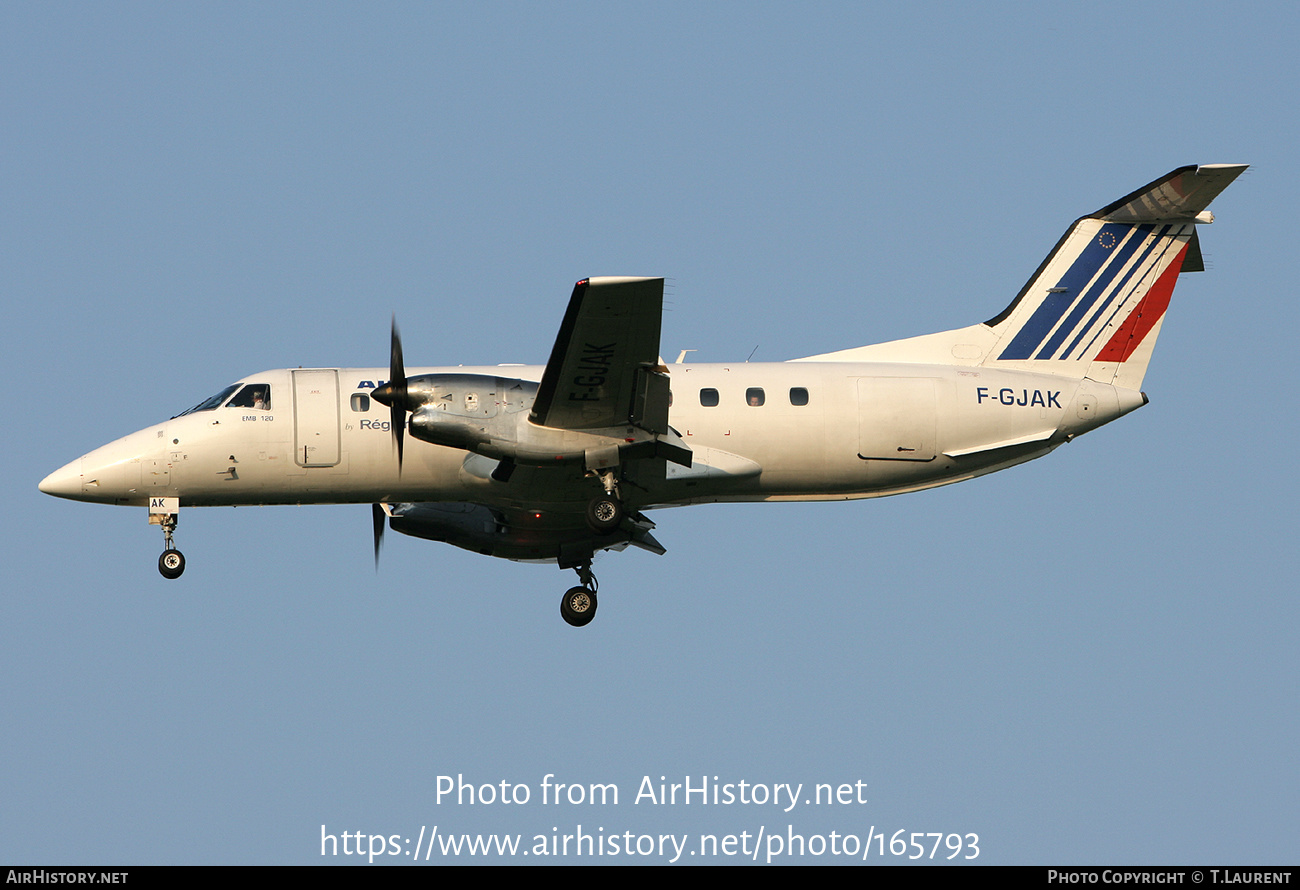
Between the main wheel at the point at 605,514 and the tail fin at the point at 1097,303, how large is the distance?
451 centimetres

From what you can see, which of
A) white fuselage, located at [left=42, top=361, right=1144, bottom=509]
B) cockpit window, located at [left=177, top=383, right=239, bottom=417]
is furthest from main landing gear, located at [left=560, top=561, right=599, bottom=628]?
cockpit window, located at [left=177, top=383, right=239, bottom=417]

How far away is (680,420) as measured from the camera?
23.7m

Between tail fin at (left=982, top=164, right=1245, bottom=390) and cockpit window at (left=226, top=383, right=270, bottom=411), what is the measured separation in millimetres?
11508

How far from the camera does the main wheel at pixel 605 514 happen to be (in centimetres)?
2305

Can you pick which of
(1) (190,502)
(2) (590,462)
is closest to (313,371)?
(1) (190,502)

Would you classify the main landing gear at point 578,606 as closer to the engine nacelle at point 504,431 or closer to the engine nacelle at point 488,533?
the engine nacelle at point 488,533

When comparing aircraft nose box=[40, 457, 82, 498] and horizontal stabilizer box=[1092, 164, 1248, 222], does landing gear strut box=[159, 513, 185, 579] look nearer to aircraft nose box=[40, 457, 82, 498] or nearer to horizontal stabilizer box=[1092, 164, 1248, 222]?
aircraft nose box=[40, 457, 82, 498]

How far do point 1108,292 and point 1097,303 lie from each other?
0.28 meters

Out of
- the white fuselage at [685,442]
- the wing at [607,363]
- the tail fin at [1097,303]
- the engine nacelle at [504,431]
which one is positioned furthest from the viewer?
the tail fin at [1097,303]

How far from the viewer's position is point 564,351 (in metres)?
21.4

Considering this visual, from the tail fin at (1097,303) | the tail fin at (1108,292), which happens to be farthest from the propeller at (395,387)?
the tail fin at (1108,292)

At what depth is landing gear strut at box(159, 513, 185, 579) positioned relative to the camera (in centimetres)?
2391
